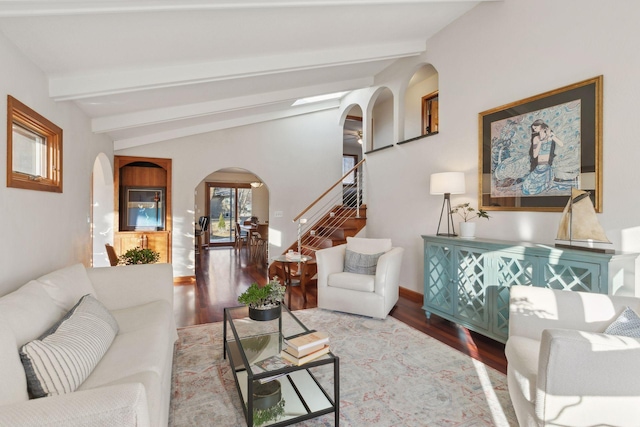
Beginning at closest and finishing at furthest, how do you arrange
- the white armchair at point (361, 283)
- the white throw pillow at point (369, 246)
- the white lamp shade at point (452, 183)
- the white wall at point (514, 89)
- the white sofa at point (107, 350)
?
the white sofa at point (107, 350)
the white wall at point (514, 89)
the white lamp shade at point (452, 183)
the white armchair at point (361, 283)
the white throw pillow at point (369, 246)

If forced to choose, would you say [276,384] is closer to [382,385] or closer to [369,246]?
[382,385]

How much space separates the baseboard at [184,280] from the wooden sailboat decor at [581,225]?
546 cm

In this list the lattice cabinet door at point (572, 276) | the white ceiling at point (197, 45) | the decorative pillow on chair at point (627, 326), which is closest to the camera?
the decorative pillow on chair at point (627, 326)

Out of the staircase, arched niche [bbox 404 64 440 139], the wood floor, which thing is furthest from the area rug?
arched niche [bbox 404 64 440 139]

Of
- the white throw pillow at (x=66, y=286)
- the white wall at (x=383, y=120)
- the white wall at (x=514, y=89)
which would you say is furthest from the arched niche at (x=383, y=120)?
the white throw pillow at (x=66, y=286)

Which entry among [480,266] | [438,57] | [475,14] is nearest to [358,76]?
[438,57]

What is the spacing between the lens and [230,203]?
1205cm

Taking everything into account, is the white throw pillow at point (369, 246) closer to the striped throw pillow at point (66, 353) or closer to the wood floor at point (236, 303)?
the wood floor at point (236, 303)

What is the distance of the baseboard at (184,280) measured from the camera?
5.89 m

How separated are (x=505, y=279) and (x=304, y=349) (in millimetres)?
2022

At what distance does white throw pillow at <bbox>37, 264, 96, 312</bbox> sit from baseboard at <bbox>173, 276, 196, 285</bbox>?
11.2ft

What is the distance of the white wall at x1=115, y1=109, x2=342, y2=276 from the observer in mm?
Answer: 6074

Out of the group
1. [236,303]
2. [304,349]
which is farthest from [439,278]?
[236,303]

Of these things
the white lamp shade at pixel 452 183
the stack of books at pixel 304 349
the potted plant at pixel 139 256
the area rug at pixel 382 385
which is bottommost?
the area rug at pixel 382 385
